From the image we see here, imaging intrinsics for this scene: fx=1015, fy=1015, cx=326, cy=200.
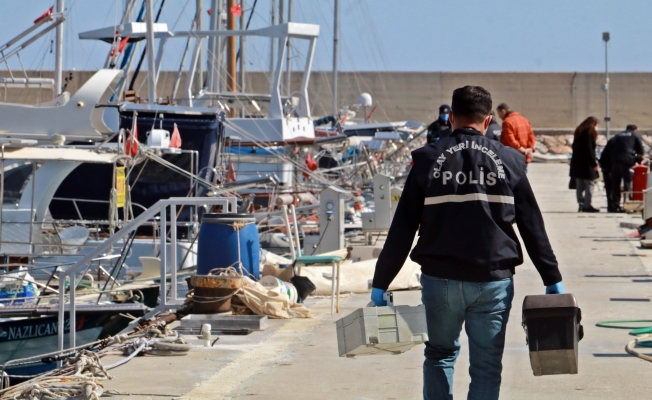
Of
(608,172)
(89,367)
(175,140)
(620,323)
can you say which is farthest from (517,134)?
(89,367)

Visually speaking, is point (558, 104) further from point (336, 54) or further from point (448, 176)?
point (448, 176)

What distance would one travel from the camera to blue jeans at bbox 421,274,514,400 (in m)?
4.25

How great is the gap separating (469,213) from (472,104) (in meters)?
0.51

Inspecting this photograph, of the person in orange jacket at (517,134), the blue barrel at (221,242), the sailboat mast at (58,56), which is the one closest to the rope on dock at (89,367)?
the blue barrel at (221,242)

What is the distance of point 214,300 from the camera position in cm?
842

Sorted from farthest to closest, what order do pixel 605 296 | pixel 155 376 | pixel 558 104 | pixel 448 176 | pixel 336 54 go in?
pixel 558 104 → pixel 336 54 → pixel 605 296 → pixel 155 376 → pixel 448 176

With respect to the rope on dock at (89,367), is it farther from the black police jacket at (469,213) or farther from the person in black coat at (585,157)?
the person in black coat at (585,157)

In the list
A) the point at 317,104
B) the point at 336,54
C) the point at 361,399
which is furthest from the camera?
the point at 317,104

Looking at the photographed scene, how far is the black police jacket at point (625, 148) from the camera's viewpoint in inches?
719

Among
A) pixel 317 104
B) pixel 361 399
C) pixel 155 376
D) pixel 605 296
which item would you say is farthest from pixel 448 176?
pixel 317 104

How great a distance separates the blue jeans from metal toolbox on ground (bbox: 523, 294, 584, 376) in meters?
0.11

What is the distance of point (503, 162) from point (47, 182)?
1074 centimetres

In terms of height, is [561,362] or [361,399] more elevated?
[561,362]

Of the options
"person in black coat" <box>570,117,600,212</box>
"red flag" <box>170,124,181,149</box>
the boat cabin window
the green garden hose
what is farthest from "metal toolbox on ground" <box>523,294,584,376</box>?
"person in black coat" <box>570,117,600,212</box>
